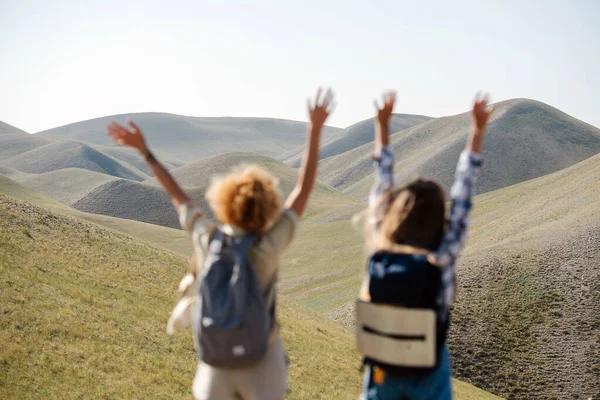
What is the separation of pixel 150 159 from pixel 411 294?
2.63 m

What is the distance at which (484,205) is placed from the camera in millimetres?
97000

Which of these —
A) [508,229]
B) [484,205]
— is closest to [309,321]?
[508,229]

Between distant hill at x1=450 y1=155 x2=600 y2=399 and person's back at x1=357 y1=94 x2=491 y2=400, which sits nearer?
person's back at x1=357 y1=94 x2=491 y2=400

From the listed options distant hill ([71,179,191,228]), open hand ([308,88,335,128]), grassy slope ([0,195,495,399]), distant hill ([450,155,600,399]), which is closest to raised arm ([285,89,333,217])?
open hand ([308,88,335,128])

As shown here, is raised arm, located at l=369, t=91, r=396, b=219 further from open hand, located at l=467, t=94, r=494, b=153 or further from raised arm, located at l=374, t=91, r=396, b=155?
open hand, located at l=467, t=94, r=494, b=153

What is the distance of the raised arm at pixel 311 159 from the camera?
204 inches

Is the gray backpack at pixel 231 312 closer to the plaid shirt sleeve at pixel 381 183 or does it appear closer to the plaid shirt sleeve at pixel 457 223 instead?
the plaid shirt sleeve at pixel 381 183

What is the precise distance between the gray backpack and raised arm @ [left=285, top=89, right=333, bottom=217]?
0.65 meters

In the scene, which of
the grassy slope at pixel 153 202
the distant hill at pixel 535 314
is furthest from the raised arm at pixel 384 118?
the grassy slope at pixel 153 202

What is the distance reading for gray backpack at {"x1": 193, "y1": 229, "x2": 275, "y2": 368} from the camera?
14.9 feet

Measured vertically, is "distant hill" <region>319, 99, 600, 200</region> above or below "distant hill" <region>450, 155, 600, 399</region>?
above

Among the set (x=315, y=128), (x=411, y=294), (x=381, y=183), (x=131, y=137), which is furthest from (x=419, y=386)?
(x=131, y=137)

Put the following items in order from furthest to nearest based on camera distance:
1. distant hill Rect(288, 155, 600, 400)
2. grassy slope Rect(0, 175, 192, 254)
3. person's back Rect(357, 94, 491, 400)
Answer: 1. grassy slope Rect(0, 175, 192, 254)
2. distant hill Rect(288, 155, 600, 400)
3. person's back Rect(357, 94, 491, 400)

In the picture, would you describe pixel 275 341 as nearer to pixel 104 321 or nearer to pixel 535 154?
pixel 104 321
